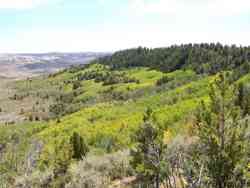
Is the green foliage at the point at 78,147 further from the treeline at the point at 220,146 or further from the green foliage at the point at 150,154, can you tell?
the treeline at the point at 220,146

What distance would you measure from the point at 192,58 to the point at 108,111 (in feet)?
194

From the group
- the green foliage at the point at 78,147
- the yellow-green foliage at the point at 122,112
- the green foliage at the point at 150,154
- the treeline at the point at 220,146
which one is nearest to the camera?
the treeline at the point at 220,146

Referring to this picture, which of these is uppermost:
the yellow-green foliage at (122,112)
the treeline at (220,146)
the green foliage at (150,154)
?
the treeline at (220,146)

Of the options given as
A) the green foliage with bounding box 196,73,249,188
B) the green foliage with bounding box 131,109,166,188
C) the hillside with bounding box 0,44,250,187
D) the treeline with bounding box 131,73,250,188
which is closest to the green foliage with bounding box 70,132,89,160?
the hillside with bounding box 0,44,250,187

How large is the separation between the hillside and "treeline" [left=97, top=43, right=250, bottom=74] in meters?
0.29

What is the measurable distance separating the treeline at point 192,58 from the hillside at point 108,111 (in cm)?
29

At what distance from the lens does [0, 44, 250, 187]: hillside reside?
27.8 m

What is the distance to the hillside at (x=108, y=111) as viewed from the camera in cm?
2777

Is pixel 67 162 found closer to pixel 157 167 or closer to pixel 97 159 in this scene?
pixel 97 159

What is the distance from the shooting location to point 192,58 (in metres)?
131

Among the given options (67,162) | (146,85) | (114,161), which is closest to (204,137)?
(114,161)

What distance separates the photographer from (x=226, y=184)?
12.9 m

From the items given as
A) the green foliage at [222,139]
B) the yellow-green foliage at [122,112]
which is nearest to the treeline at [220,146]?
the green foliage at [222,139]

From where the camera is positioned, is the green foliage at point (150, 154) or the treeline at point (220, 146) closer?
the treeline at point (220, 146)
